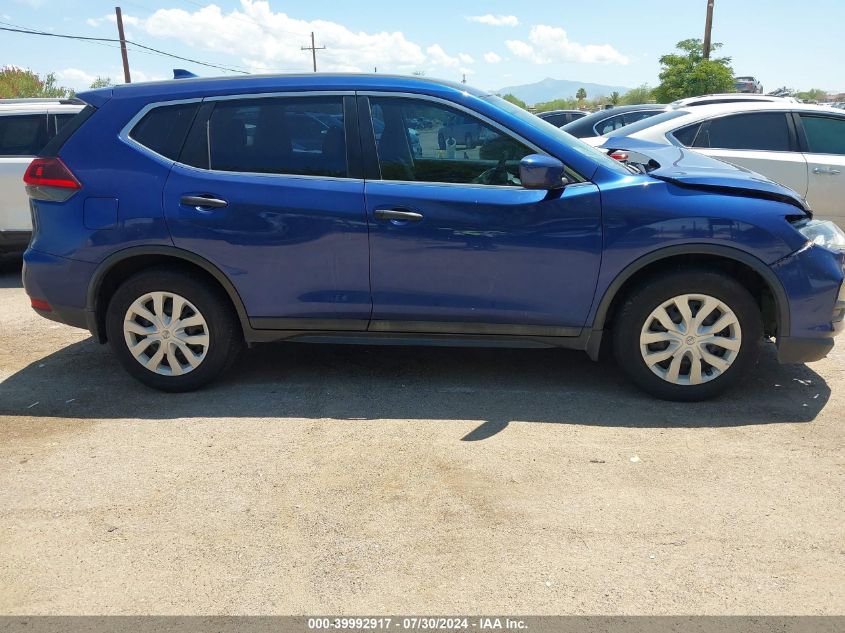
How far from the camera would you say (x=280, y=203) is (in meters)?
4.22

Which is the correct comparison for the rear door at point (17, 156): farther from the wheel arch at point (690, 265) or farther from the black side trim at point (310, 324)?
the wheel arch at point (690, 265)

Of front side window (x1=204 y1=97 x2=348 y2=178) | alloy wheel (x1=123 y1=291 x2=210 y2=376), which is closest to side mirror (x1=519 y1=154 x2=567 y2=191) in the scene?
front side window (x1=204 y1=97 x2=348 y2=178)

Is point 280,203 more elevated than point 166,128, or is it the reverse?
point 166,128

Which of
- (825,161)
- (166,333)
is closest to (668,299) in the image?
(166,333)

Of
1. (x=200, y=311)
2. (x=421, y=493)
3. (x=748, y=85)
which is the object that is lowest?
(x=421, y=493)

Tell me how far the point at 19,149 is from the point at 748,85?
1516 inches

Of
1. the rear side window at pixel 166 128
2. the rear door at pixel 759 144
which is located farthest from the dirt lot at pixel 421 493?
the rear door at pixel 759 144

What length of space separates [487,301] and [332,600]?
2.05m

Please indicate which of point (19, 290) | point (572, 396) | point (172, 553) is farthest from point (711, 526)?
point (19, 290)

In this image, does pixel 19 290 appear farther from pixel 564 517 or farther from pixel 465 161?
pixel 564 517

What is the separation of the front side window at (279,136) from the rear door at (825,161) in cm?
543

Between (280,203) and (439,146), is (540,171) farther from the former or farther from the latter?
(280,203)

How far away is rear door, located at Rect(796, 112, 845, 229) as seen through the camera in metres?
7.43

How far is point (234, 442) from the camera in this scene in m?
3.93
